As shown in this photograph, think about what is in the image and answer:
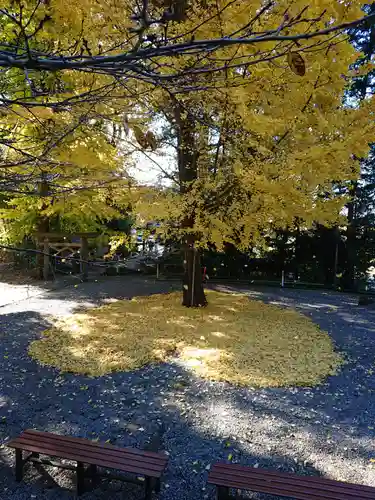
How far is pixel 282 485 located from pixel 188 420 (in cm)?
147

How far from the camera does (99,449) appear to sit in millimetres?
2955

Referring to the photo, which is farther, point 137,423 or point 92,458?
point 137,423

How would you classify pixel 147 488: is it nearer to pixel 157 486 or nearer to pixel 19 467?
pixel 157 486

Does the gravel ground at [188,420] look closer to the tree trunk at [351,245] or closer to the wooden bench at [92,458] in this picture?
the wooden bench at [92,458]

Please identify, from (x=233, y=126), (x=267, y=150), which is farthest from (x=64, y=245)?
(x=267, y=150)

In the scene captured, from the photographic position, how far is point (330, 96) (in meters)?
5.17

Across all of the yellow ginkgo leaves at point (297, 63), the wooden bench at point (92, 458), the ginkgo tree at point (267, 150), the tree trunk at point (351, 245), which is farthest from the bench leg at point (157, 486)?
the tree trunk at point (351, 245)

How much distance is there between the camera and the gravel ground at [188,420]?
306 centimetres

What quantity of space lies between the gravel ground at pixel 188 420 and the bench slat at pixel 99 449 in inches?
11.3

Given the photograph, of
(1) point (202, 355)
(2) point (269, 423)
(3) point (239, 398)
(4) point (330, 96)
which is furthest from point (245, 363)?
(4) point (330, 96)

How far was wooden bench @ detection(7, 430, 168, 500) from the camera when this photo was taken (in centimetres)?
275

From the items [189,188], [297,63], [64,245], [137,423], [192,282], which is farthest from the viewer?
[64,245]

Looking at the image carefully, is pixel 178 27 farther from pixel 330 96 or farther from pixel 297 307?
pixel 297 307

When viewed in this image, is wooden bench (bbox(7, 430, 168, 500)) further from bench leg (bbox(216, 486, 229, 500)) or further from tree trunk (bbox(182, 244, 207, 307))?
tree trunk (bbox(182, 244, 207, 307))
